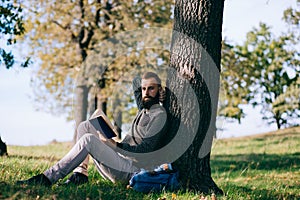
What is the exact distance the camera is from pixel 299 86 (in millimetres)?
27500

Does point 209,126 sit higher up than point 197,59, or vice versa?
point 197,59

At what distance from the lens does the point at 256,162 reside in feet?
42.7

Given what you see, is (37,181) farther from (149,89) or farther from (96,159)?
(149,89)

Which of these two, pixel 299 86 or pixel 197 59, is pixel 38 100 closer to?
pixel 299 86

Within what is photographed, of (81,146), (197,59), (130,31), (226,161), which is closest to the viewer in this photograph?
(81,146)

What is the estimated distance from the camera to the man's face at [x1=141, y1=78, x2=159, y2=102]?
6293 millimetres

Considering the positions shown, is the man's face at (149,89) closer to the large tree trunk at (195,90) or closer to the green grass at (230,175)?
the large tree trunk at (195,90)

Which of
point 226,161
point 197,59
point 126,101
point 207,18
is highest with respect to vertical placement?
point 207,18

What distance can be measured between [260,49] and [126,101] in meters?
21.5

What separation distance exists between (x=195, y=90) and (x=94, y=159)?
65.9 inches

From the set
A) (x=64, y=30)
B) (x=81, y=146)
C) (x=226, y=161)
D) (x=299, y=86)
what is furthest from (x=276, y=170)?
(x=299, y=86)

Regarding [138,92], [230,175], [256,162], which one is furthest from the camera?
[256,162]

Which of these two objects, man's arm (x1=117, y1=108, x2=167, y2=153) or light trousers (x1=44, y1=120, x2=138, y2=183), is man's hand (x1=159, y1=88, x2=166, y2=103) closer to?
man's arm (x1=117, y1=108, x2=167, y2=153)

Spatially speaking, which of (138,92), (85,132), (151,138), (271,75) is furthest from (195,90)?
(271,75)
